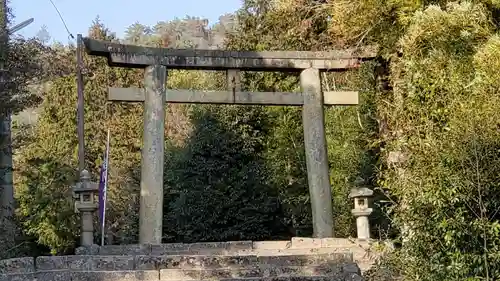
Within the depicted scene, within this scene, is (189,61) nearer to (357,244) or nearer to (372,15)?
(372,15)

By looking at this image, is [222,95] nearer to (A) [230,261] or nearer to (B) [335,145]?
(A) [230,261]

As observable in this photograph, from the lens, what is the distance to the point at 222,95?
37.8 ft

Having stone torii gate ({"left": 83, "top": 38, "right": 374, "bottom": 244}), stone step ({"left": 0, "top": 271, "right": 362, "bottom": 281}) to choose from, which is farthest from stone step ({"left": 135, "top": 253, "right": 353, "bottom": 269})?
stone torii gate ({"left": 83, "top": 38, "right": 374, "bottom": 244})

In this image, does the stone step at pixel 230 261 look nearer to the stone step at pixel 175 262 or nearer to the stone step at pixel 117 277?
the stone step at pixel 175 262

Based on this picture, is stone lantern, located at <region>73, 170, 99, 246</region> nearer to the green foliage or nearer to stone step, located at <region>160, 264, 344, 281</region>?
stone step, located at <region>160, 264, 344, 281</region>

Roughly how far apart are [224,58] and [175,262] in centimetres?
502

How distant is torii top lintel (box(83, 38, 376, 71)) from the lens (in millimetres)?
10898

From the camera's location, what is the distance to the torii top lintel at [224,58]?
1090cm

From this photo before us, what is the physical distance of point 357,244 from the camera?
930 centimetres

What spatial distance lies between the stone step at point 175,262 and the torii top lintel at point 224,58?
14.2 feet

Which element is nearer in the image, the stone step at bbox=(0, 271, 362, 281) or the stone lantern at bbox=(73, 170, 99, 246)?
the stone step at bbox=(0, 271, 362, 281)

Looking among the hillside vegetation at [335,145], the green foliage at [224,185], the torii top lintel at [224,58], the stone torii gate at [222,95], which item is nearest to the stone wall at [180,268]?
the hillside vegetation at [335,145]

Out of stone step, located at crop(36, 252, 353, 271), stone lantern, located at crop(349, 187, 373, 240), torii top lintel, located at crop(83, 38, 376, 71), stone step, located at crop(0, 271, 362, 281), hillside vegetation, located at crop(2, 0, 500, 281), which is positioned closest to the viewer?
hillside vegetation, located at crop(2, 0, 500, 281)

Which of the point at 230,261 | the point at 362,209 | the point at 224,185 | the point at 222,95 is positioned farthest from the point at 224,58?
the point at 224,185
